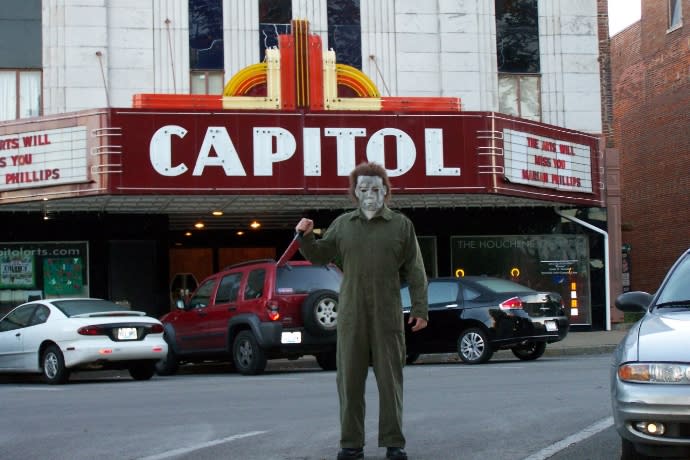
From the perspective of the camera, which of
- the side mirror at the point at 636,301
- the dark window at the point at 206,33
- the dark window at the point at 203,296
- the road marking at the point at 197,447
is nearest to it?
the side mirror at the point at 636,301

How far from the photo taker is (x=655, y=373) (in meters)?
6.27

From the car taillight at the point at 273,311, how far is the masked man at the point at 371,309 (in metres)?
9.53

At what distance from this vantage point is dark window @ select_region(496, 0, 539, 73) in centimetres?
2878

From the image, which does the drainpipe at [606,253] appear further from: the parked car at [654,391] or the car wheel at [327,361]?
the parked car at [654,391]

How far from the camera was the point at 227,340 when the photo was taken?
17688 mm

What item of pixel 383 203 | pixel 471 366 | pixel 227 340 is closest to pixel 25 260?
pixel 227 340

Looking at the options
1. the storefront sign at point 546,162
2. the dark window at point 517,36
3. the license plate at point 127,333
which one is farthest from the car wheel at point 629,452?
the dark window at point 517,36

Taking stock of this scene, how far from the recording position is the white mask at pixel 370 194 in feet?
24.0

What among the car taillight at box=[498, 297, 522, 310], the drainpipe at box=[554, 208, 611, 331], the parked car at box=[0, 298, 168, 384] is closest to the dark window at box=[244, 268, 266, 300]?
the parked car at box=[0, 298, 168, 384]

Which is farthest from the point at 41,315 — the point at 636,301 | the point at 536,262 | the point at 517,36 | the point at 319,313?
the point at 517,36

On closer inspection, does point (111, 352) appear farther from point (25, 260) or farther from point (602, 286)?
point (602, 286)

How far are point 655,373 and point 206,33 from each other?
875 inches

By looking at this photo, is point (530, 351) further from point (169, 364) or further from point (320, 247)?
point (320, 247)

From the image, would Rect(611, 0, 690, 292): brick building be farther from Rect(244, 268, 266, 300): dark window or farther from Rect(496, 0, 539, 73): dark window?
Rect(244, 268, 266, 300): dark window
